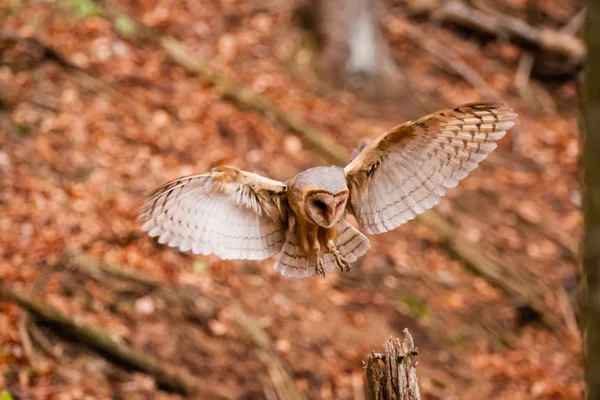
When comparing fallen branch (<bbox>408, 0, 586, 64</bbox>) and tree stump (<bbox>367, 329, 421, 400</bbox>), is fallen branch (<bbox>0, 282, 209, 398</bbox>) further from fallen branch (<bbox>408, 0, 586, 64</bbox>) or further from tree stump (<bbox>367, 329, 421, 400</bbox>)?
fallen branch (<bbox>408, 0, 586, 64</bbox>)

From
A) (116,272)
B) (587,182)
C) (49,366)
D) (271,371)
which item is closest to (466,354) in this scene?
(271,371)

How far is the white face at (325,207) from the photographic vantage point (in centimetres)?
315

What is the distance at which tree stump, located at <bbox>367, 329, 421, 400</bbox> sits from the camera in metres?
3.37

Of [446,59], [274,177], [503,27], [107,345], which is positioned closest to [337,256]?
[107,345]

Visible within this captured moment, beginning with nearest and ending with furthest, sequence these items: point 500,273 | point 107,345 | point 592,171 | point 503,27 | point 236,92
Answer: point 592,171 → point 107,345 → point 500,273 → point 236,92 → point 503,27

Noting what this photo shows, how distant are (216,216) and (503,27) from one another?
910 centimetres

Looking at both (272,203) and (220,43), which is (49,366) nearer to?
(272,203)

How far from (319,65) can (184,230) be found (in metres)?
6.29

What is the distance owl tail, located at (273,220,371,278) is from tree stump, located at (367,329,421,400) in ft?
1.90

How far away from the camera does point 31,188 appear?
654 cm

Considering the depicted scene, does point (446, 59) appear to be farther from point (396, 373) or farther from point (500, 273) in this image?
point (396, 373)

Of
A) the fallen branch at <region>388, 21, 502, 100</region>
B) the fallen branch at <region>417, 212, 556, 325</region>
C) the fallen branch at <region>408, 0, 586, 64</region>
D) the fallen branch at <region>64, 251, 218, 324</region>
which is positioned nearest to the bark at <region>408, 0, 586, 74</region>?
the fallen branch at <region>408, 0, 586, 64</region>

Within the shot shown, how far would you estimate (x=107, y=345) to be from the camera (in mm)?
5594

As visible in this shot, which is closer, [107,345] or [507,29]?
[107,345]
